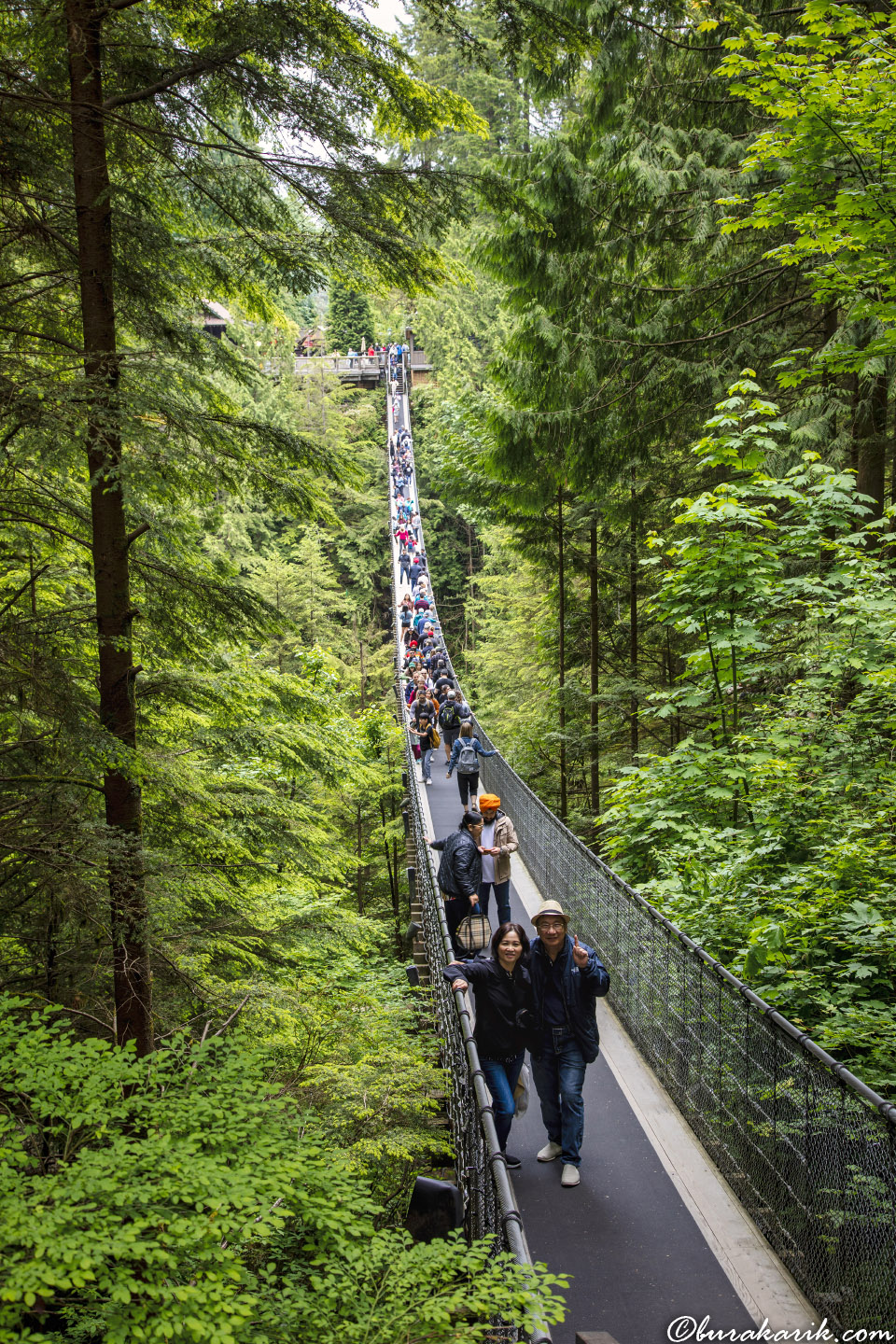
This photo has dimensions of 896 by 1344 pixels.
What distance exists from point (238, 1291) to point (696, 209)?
25.9 feet

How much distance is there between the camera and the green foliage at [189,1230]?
1933mm

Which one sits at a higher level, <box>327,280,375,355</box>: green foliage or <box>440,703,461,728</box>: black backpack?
<box>327,280,375,355</box>: green foliage

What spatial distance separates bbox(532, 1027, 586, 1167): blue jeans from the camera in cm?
412

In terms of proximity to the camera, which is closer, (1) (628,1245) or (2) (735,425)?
(1) (628,1245)

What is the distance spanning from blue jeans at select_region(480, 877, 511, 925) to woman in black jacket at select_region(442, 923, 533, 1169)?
2081 mm

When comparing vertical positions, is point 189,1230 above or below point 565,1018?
above

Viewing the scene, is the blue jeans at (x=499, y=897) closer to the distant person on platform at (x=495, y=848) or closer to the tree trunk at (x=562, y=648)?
the distant person on platform at (x=495, y=848)

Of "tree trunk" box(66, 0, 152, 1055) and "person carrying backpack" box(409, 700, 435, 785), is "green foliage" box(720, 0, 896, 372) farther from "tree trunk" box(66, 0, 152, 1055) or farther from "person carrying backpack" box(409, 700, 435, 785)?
"person carrying backpack" box(409, 700, 435, 785)

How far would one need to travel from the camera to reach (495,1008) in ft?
13.0

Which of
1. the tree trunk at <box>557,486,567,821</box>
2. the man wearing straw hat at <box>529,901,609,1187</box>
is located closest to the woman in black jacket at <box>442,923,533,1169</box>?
the man wearing straw hat at <box>529,901,609,1187</box>

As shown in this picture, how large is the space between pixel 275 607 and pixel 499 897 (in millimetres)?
2844

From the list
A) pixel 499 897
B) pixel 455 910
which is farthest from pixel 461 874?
pixel 499 897

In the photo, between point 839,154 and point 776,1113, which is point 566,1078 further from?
point 839,154

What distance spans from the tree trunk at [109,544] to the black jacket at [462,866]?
8.12 feet
